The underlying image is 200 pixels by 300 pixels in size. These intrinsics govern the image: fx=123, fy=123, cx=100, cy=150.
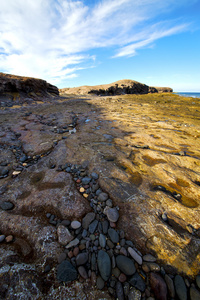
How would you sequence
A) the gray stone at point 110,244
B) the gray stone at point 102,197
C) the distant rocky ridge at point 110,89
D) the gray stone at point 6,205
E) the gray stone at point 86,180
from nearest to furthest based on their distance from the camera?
the gray stone at point 110,244
the gray stone at point 6,205
the gray stone at point 102,197
the gray stone at point 86,180
the distant rocky ridge at point 110,89

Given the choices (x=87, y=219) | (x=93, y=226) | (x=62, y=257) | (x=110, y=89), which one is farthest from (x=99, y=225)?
(x=110, y=89)

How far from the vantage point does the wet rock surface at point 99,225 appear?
46.1 inches

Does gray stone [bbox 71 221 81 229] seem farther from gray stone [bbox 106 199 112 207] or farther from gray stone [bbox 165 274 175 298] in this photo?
gray stone [bbox 165 274 175 298]

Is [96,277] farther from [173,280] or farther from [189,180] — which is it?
[189,180]

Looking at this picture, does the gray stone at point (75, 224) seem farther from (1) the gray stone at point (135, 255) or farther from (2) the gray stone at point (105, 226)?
(1) the gray stone at point (135, 255)

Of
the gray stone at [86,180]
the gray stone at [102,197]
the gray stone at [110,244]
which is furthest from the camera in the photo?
the gray stone at [86,180]

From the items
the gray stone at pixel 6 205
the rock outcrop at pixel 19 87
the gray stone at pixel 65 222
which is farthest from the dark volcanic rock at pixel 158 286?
the rock outcrop at pixel 19 87

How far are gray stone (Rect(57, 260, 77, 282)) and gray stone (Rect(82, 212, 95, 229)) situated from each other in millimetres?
414

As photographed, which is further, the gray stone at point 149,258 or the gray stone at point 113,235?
the gray stone at point 113,235

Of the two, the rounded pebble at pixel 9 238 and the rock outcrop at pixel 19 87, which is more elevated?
the rock outcrop at pixel 19 87

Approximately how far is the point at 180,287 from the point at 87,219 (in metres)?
1.13

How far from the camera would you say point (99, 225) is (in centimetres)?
162

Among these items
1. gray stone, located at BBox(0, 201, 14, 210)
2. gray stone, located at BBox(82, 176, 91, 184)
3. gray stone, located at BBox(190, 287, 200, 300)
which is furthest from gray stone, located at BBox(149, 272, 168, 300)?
gray stone, located at BBox(0, 201, 14, 210)

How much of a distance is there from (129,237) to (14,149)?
3.52 m
